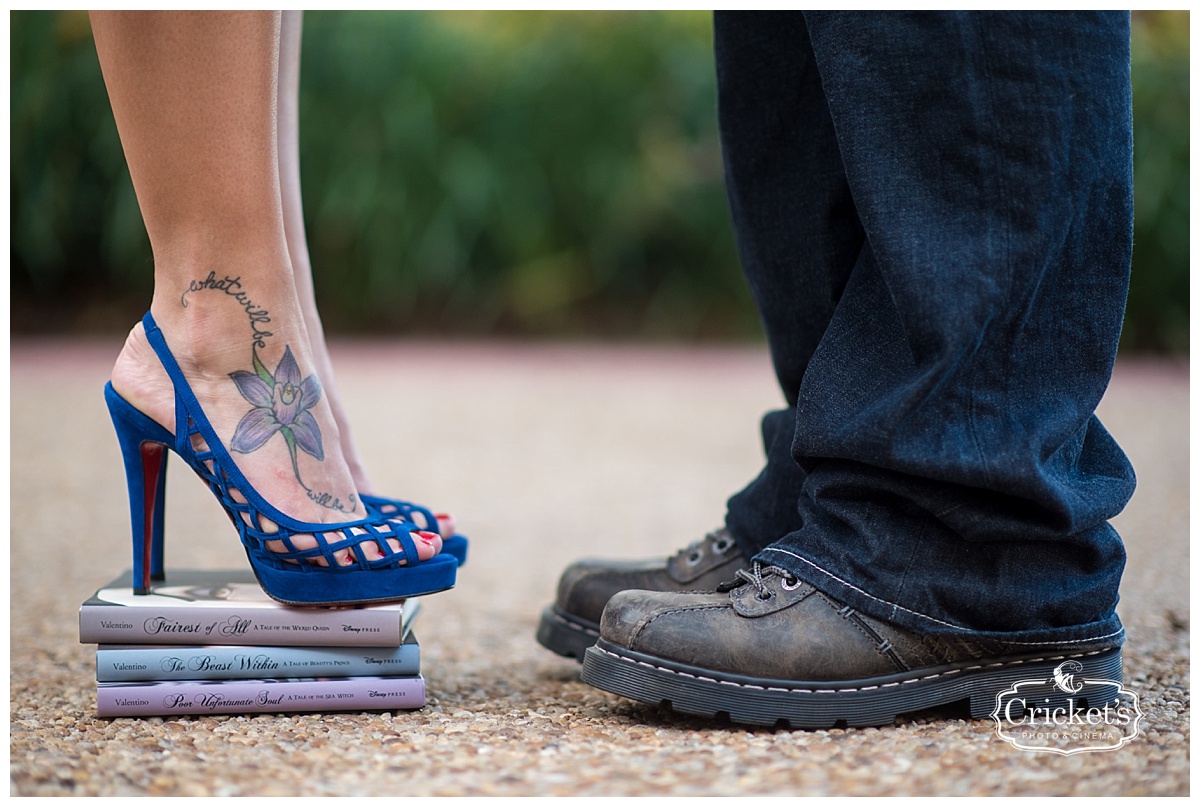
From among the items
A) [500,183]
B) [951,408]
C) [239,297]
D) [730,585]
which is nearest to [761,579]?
[730,585]

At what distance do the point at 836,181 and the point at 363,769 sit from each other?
584 mm

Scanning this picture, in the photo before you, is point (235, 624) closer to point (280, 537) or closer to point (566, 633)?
point (280, 537)

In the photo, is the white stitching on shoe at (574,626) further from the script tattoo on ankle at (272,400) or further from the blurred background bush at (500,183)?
the blurred background bush at (500,183)

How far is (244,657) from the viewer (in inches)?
30.8

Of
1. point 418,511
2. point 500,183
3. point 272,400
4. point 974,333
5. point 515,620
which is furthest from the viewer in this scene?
point 500,183

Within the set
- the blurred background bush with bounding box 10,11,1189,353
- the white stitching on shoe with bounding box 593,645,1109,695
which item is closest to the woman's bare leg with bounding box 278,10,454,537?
the white stitching on shoe with bounding box 593,645,1109,695

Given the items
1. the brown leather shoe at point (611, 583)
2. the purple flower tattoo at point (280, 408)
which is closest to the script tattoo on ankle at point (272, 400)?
the purple flower tattoo at point (280, 408)

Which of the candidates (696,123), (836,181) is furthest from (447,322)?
(836,181)

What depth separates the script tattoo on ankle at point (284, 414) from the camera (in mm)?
799

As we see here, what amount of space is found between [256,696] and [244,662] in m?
0.03

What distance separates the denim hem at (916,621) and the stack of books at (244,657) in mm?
291

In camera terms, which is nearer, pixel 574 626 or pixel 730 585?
pixel 730 585

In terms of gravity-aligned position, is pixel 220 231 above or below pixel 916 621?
above

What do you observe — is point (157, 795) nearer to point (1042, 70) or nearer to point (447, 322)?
point (1042, 70)
